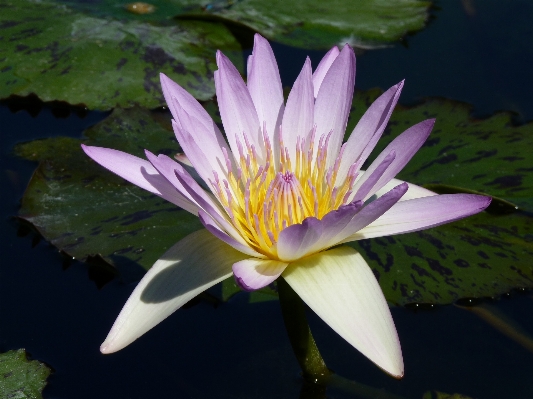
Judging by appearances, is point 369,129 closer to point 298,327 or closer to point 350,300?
point 350,300

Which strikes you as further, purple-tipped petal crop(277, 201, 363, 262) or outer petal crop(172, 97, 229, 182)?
outer petal crop(172, 97, 229, 182)

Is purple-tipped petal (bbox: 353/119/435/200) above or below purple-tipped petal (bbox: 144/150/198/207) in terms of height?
above

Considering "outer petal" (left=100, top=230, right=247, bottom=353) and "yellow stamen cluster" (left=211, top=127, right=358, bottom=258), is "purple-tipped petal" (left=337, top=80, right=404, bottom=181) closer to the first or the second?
"yellow stamen cluster" (left=211, top=127, right=358, bottom=258)

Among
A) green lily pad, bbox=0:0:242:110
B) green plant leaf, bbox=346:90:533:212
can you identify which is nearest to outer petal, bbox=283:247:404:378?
green plant leaf, bbox=346:90:533:212

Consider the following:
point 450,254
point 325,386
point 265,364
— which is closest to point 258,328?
point 265,364

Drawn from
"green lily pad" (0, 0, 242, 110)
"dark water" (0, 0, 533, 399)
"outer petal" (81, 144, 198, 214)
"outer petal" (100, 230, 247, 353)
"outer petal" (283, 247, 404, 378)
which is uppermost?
"outer petal" (81, 144, 198, 214)

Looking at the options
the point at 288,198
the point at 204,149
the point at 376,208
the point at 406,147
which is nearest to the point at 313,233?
the point at 376,208
